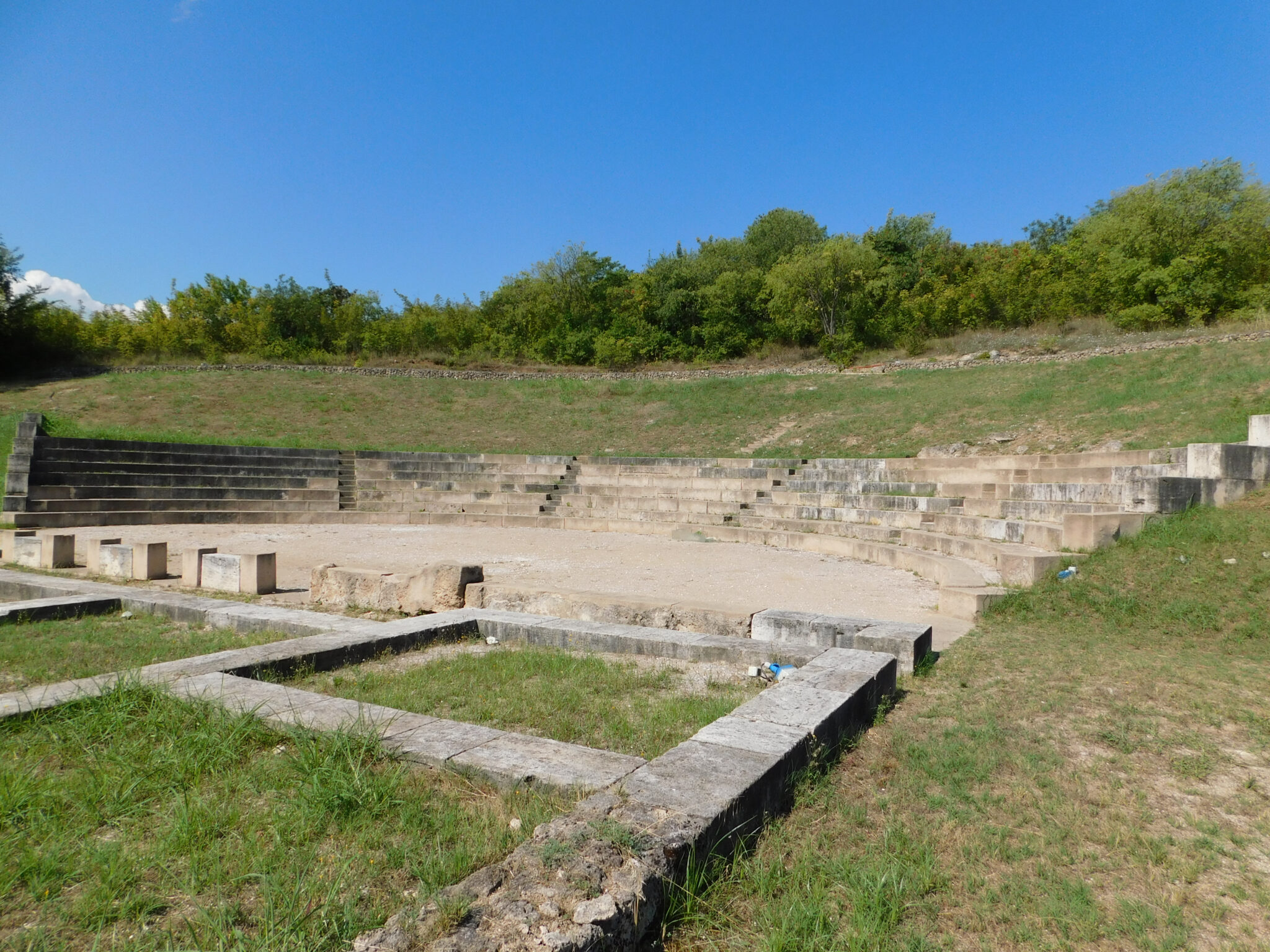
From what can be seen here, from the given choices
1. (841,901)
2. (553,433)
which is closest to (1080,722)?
(841,901)

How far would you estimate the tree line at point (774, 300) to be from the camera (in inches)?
1240

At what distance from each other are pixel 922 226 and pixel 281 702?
55122 millimetres

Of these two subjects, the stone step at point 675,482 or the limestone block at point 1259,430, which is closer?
the limestone block at point 1259,430

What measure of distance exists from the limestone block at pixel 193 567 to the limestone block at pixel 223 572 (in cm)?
6

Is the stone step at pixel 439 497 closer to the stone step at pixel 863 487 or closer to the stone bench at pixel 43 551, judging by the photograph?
the stone step at pixel 863 487

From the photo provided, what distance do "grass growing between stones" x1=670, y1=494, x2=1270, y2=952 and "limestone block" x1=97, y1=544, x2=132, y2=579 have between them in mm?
9112

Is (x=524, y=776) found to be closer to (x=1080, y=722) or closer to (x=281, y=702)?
(x=281, y=702)

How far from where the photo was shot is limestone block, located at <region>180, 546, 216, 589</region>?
8531 millimetres

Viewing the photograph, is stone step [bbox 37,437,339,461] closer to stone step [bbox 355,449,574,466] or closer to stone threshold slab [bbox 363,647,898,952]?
stone step [bbox 355,449,574,466]

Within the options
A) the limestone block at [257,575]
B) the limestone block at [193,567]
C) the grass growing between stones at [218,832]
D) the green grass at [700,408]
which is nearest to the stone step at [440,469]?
the green grass at [700,408]

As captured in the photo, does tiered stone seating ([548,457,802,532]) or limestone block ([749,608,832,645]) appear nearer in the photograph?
limestone block ([749,608,832,645])

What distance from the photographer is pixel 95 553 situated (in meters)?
9.54

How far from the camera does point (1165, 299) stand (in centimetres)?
3012

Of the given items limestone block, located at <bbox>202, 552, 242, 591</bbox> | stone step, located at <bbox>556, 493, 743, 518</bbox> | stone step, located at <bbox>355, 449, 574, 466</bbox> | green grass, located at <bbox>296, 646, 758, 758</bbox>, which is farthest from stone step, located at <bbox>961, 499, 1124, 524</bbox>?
stone step, located at <bbox>355, 449, 574, 466</bbox>
